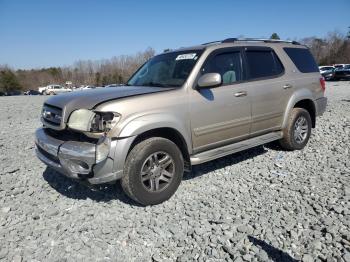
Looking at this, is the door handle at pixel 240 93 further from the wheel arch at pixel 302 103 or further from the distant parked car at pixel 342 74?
the distant parked car at pixel 342 74

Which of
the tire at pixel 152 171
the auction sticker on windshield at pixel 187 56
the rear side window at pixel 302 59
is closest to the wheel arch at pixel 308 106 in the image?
the rear side window at pixel 302 59

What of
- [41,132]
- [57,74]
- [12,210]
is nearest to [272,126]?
[41,132]

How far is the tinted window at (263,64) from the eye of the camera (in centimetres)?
491

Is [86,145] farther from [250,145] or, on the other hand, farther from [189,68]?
[250,145]

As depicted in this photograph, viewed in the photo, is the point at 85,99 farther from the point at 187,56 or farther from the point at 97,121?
the point at 187,56

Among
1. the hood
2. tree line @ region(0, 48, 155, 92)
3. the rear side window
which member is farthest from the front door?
tree line @ region(0, 48, 155, 92)

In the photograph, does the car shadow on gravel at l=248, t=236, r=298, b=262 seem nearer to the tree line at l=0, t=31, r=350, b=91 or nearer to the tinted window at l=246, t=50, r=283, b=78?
the tinted window at l=246, t=50, r=283, b=78

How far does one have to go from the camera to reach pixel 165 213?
12.1ft

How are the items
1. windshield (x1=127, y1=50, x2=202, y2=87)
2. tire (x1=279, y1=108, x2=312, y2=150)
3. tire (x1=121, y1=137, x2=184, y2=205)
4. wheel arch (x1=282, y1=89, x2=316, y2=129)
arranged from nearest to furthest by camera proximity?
1. tire (x1=121, y1=137, x2=184, y2=205)
2. windshield (x1=127, y1=50, x2=202, y2=87)
3. wheel arch (x1=282, y1=89, x2=316, y2=129)
4. tire (x1=279, y1=108, x2=312, y2=150)

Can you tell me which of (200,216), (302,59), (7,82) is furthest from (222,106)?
(7,82)

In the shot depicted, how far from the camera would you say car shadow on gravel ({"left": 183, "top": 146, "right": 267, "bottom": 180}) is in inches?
192

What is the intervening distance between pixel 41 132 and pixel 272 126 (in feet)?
11.7

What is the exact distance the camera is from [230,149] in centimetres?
455

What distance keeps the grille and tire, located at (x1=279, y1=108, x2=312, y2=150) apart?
375 centimetres
